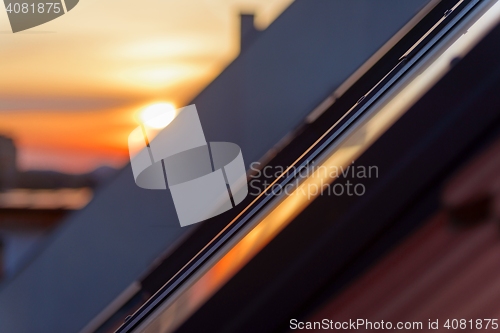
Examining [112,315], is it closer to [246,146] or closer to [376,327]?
[246,146]

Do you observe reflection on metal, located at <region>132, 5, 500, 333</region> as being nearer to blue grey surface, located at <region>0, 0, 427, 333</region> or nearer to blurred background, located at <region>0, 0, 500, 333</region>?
blurred background, located at <region>0, 0, 500, 333</region>

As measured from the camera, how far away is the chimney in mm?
1625

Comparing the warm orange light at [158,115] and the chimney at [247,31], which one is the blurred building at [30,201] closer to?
the warm orange light at [158,115]

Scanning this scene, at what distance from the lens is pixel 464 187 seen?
0.51 metres

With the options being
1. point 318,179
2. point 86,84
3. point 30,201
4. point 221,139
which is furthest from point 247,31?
point 318,179

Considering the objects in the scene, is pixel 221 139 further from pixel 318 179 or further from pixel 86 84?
pixel 318 179

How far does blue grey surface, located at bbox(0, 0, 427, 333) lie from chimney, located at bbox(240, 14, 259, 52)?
0.12ft

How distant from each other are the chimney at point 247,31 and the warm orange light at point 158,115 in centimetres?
36

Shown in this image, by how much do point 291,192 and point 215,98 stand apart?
1.14 meters

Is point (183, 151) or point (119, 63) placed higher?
point (119, 63)

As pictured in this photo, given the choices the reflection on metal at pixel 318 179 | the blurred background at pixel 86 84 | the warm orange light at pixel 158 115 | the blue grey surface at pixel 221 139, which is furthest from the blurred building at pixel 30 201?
the reflection on metal at pixel 318 179

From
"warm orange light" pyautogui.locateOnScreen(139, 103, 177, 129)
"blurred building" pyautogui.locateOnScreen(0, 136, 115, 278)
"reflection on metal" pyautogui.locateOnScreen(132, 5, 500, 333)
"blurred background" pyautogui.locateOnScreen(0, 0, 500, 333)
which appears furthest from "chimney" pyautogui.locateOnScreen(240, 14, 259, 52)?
"reflection on metal" pyautogui.locateOnScreen(132, 5, 500, 333)

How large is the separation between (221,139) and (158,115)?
1.01 ft

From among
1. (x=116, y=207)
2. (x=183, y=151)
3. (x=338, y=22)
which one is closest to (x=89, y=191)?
(x=116, y=207)
